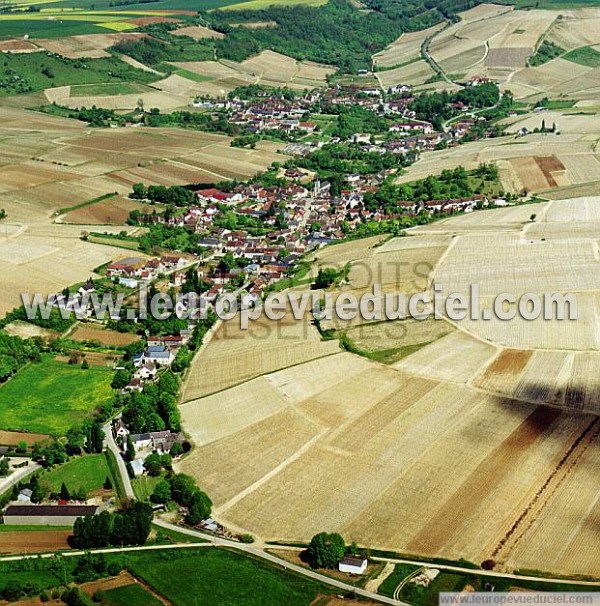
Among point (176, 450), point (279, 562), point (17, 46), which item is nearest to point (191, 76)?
point (17, 46)

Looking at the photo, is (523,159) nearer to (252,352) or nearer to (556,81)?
(556,81)

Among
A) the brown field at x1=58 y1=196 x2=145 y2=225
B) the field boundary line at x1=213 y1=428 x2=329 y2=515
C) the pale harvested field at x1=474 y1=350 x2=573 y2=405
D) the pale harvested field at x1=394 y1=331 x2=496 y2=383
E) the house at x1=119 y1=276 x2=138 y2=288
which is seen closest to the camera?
the field boundary line at x1=213 y1=428 x2=329 y2=515

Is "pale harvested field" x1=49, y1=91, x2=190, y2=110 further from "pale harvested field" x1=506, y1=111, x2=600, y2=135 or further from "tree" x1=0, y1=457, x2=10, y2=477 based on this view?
"tree" x1=0, y1=457, x2=10, y2=477

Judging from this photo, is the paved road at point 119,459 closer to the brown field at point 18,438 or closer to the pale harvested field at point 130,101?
the brown field at point 18,438

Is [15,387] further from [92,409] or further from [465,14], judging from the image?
[465,14]

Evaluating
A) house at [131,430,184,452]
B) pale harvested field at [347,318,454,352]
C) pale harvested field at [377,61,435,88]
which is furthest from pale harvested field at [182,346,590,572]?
pale harvested field at [377,61,435,88]

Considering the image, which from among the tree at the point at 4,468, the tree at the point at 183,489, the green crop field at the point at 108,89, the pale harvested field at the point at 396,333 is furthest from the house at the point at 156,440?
the green crop field at the point at 108,89
